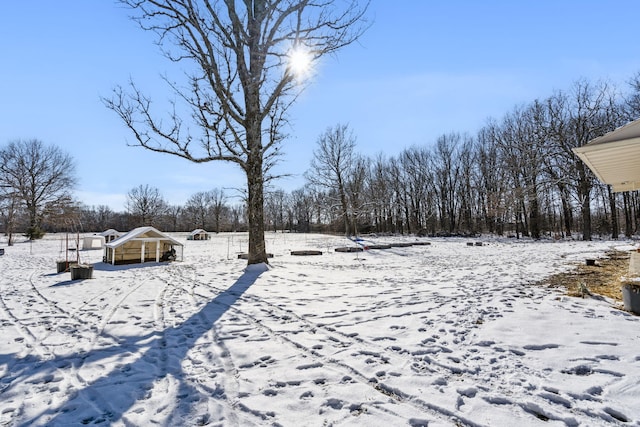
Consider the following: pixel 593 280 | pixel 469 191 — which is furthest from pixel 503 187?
pixel 593 280

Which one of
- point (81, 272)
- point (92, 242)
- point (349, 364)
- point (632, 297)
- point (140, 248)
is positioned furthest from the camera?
point (92, 242)

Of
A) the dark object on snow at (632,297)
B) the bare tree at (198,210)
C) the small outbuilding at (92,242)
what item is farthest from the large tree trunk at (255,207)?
the bare tree at (198,210)

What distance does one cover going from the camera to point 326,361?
3.52 meters

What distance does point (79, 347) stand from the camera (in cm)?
414

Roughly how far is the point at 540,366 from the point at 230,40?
1175 centimetres

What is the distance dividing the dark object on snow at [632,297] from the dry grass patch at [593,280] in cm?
55

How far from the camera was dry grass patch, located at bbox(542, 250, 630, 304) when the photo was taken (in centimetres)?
608

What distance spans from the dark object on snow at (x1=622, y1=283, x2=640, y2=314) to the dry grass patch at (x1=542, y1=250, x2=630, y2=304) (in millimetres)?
550

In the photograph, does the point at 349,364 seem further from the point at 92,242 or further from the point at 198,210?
the point at 198,210

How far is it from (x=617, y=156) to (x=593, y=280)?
3.29m

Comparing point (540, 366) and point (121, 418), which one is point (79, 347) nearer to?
point (121, 418)

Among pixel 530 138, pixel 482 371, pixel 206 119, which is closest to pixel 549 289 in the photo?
pixel 482 371

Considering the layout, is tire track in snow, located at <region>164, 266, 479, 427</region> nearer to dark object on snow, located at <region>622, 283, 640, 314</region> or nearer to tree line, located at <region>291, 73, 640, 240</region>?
dark object on snow, located at <region>622, 283, 640, 314</region>

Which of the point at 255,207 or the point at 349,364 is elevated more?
the point at 255,207
